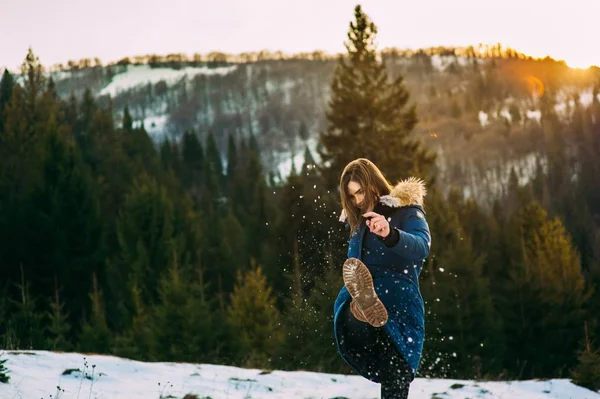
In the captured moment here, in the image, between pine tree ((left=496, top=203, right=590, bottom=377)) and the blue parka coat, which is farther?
pine tree ((left=496, top=203, right=590, bottom=377))

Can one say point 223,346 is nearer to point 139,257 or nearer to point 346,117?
point 346,117

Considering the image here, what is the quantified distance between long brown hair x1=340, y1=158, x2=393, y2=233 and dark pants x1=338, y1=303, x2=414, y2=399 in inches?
26.6

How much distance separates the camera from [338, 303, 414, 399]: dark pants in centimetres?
520

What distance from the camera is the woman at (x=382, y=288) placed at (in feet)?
16.6

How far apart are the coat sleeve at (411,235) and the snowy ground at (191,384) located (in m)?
3.96

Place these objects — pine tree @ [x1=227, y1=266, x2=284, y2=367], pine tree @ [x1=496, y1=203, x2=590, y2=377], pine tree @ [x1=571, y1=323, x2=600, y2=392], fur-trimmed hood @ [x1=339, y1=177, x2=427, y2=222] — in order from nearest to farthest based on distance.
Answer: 1. fur-trimmed hood @ [x1=339, y1=177, x2=427, y2=222]
2. pine tree @ [x1=571, y1=323, x2=600, y2=392]
3. pine tree @ [x1=227, y1=266, x2=284, y2=367]
4. pine tree @ [x1=496, y1=203, x2=590, y2=377]

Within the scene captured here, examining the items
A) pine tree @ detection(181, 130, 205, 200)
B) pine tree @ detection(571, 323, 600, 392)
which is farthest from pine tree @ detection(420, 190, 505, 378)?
pine tree @ detection(181, 130, 205, 200)

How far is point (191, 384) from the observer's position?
9.23 meters

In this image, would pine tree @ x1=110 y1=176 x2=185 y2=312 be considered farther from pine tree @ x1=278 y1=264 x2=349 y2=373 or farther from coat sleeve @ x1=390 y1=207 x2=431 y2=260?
coat sleeve @ x1=390 y1=207 x2=431 y2=260

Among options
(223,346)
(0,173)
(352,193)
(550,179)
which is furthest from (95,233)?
(550,179)

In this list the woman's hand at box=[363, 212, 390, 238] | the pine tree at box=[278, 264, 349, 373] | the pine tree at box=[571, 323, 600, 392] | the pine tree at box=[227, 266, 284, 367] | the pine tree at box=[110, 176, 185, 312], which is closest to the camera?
the woman's hand at box=[363, 212, 390, 238]

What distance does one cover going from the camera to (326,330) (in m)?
19.5

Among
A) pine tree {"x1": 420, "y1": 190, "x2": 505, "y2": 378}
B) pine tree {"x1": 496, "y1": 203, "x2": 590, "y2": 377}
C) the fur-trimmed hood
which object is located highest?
the fur-trimmed hood

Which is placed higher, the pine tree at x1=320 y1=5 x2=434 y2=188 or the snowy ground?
the pine tree at x1=320 y1=5 x2=434 y2=188
